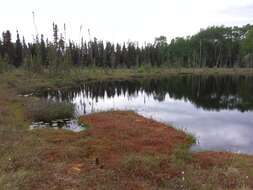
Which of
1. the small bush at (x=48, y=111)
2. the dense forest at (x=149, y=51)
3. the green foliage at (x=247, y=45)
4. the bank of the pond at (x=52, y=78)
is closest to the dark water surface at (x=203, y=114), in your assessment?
the small bush at (x=48, y=111)

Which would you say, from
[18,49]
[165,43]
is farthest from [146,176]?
[165,43]

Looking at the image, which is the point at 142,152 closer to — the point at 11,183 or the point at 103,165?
the point at 103,165

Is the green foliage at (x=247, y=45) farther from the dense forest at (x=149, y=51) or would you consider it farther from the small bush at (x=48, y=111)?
the small bush at (x=48, y=111)

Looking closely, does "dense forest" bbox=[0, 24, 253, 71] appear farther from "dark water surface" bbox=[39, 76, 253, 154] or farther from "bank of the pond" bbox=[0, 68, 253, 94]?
"dark water surface" bbox=[39, 76, 253, 154]

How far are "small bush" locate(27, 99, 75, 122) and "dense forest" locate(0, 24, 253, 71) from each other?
48.5 meters

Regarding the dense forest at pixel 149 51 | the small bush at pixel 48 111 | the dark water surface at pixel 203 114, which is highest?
the dense forest at pixel 149 51

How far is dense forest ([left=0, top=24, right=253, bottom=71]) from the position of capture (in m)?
94.2

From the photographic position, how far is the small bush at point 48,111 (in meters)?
29.6

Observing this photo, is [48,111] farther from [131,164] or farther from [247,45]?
[247,45]

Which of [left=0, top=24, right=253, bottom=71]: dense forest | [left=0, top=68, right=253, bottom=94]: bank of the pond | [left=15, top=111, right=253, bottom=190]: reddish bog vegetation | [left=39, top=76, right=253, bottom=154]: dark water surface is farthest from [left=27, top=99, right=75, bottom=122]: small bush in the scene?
[left=0, top=24, right=253, bottom=71]: dense forest

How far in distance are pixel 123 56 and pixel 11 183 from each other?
358 feet

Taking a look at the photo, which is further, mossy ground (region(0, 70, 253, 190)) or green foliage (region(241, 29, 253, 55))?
green foliage (region(241, 29, 253, 55))

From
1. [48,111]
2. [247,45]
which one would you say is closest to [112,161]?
[48,111]

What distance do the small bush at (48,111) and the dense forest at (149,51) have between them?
4854 cm
